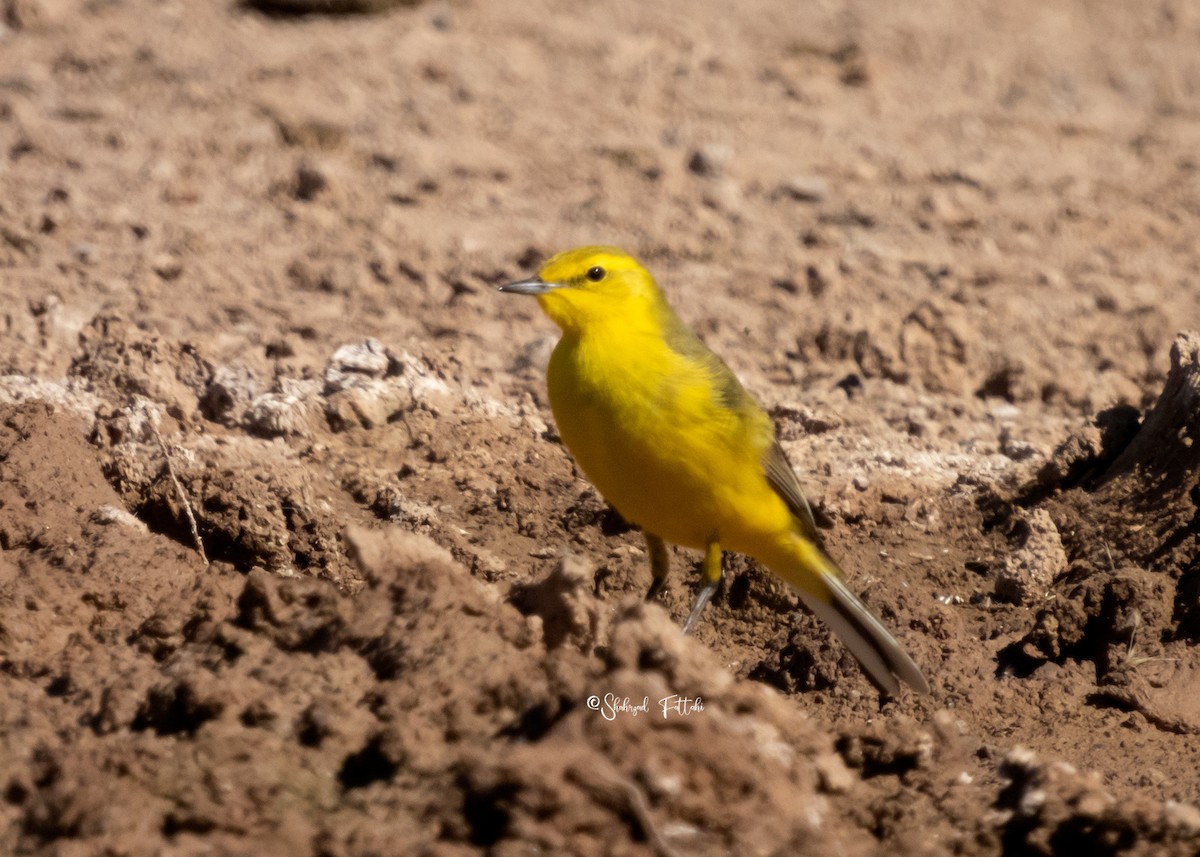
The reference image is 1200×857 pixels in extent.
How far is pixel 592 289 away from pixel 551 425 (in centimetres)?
107

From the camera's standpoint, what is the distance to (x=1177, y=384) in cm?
611

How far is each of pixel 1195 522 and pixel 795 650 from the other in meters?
1.68

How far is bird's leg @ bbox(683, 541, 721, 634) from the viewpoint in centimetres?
581

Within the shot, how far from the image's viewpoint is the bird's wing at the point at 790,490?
5.81m

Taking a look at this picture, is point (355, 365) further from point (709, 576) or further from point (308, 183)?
point (308, 183)

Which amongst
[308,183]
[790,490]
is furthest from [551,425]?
[308,183]

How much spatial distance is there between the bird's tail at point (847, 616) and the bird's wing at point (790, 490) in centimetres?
5

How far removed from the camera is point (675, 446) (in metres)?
5.54

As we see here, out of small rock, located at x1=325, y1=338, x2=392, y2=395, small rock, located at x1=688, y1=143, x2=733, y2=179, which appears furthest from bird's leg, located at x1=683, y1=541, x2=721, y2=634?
small rock, located at x1=688, y1=143, x2=733, y2=179

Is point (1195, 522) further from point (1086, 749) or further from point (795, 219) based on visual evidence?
point (795, 219)

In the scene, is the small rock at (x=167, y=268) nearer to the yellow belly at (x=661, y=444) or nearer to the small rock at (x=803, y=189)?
the yellow belly at (x=661, y=444)

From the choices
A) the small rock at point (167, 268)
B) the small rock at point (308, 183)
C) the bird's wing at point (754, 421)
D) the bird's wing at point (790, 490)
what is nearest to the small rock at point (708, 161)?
the small rock at point (308, 183)

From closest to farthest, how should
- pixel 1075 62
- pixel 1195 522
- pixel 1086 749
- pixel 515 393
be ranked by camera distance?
pixel 1086 749 → pixel 1195 522 → pixel 515 393 → pixel 1075 62

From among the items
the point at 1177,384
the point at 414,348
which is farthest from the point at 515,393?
the point at 1177,384
